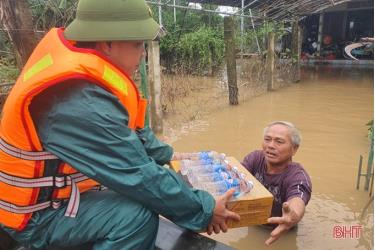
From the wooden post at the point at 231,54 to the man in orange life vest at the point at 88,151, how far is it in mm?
6112

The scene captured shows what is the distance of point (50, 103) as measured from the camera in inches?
58.7

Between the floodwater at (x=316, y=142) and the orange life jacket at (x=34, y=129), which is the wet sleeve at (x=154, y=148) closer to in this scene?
the orange life jacket at (x=34, y=129)

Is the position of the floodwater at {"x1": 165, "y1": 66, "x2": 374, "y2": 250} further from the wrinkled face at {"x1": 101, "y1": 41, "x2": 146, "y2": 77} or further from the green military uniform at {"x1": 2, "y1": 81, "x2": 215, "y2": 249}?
the wrinkled face at {"x1": 101, "y1": 41, "x2": 146, "y2": 77}

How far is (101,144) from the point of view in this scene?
1.47 meters

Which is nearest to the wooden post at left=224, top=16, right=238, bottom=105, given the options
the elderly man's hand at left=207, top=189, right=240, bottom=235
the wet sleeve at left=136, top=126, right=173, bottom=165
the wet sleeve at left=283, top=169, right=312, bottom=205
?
the wet sleeve at left=283, top=169, right=312, bottom=205

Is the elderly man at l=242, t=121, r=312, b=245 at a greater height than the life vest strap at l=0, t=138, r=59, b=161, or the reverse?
the life vest strap at l=0, t=138, r=59, b=161

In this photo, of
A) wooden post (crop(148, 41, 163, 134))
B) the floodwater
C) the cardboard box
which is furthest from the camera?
wooden post (crop(148, 41, 163, 134))

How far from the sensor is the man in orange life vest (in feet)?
4.82

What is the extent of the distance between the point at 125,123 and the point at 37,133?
0.35 m

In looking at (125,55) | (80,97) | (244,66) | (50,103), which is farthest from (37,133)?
(244,66)

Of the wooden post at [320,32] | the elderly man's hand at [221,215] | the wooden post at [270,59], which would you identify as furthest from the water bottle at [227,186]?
the wooden post at [320,32]

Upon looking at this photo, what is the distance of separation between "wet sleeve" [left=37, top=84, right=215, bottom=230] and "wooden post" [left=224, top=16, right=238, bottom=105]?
639 centimetres

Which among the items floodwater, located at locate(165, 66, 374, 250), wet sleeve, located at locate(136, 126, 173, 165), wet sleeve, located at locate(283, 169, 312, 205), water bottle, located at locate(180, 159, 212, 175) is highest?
wet sleeve, located at locate(136, 126, 173, 165)

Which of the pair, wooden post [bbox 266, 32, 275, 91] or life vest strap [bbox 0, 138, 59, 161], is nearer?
life vest strap [bbox 0, 138, 59, 161]
